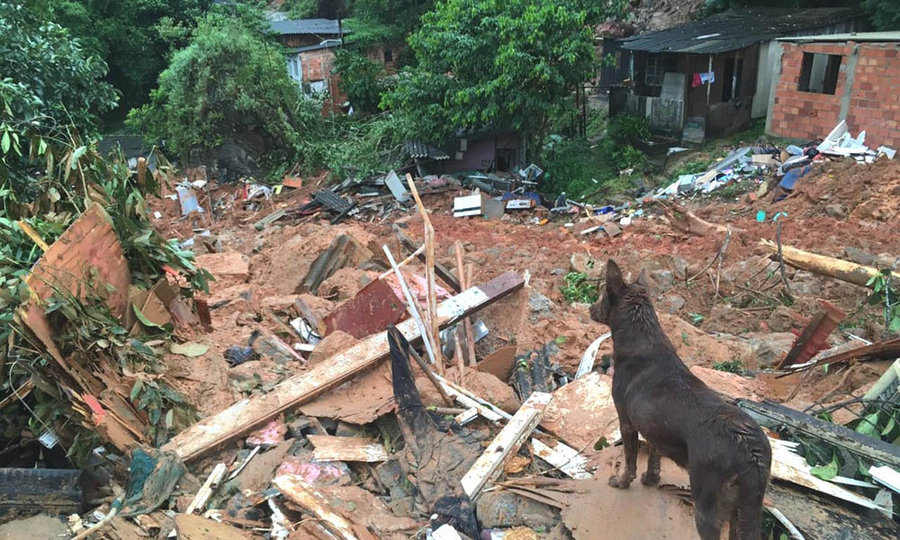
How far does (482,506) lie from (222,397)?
2.81 metres

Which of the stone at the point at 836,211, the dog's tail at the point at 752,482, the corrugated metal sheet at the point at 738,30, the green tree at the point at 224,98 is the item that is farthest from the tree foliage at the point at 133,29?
the dog's tail at the point at 752,482

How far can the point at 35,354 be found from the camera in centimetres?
500

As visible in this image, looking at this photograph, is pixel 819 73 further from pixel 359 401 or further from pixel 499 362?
pixel 359 401

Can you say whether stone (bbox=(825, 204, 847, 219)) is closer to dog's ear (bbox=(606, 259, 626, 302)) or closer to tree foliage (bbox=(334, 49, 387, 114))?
dog's ear (bbox=(606, 259, 626, 302))

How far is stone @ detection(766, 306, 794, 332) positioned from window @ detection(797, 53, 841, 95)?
37.9 feet

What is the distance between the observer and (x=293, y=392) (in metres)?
5.50

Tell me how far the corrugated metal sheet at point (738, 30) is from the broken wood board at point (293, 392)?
15.5 m

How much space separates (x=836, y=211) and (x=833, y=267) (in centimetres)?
566

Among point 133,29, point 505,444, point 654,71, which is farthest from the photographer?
point 133,29

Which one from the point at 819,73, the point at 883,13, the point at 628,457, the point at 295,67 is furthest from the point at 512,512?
the point at 295,67

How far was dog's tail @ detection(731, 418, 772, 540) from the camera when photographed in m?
3.07

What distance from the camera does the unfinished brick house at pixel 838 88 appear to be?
15.0 metres

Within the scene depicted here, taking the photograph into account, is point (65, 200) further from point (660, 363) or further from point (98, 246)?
point (660, 363)

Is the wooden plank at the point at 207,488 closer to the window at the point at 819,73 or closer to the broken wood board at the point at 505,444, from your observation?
the broken wood board at the point at 505,444
